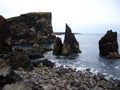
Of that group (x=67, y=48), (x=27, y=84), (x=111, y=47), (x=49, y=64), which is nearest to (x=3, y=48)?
(x=67, y=48)

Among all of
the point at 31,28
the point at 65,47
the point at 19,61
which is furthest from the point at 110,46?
the point at 31,28

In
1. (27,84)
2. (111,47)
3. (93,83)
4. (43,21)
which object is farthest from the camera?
(43,21)

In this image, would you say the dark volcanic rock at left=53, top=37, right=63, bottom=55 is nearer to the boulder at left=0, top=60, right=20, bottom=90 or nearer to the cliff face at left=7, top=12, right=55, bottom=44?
the boulder at left=0, top=60, right=20, bottom=90

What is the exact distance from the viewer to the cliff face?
14575 cm

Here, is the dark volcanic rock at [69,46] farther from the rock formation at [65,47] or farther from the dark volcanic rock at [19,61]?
the dark volcanic rock at [19,61]

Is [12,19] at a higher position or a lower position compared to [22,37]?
higher

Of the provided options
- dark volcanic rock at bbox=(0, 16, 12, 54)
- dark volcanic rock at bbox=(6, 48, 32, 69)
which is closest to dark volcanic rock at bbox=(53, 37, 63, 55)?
dark volcanic rock at bbox=(0, 16, 12, 54)

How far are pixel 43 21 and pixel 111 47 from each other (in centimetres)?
9216

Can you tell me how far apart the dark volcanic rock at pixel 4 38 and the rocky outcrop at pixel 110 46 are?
112 feet

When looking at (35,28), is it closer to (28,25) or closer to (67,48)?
(28,25)

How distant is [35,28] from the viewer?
154250 mm

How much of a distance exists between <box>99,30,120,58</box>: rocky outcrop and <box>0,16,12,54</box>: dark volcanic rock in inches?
1340

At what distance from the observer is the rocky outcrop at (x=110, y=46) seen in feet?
237

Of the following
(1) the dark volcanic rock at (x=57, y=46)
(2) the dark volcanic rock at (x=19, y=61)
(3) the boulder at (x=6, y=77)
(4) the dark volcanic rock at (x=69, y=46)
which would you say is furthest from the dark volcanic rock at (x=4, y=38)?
(3) the boulder at (x=6, y=77)
